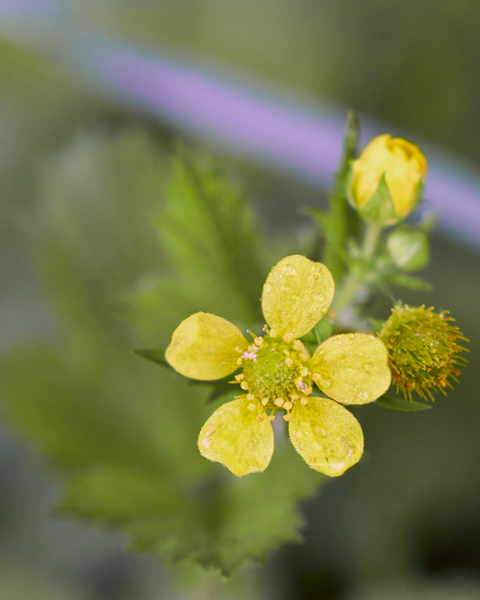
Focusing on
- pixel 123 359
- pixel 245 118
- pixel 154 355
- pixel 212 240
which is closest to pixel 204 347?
pixel 154 355

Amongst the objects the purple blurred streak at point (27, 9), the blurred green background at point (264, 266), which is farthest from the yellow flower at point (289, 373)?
the purple blurred streak at point (27, 9)

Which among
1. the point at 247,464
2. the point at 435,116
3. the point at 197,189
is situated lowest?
the point at 247,464

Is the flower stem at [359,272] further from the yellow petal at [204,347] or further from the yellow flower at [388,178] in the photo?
the yellow petal at [204,347]

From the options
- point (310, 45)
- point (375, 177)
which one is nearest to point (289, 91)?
point (310, 45)

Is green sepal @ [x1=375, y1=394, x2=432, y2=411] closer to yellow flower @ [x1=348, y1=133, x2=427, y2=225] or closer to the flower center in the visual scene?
the flower center

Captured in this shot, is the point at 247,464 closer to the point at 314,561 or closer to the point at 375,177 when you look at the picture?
A: the point at 375,177

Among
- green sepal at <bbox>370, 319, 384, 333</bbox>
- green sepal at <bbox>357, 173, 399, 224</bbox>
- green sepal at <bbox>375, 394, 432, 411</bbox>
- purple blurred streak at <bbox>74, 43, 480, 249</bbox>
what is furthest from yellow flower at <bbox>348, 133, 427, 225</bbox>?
purple blurred streak at <bbox>74, 43, 480, 249</bbox>

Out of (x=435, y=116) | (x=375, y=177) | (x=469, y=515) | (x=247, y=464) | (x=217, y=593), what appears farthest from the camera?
(x=435, y=116)
